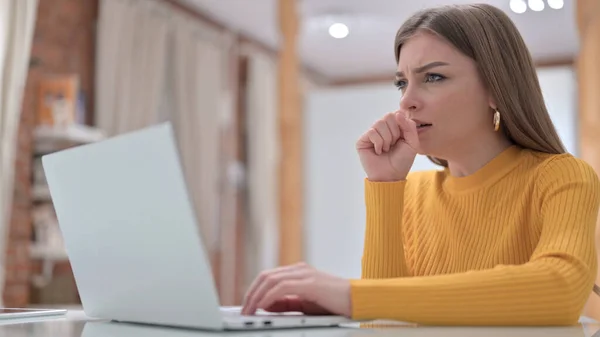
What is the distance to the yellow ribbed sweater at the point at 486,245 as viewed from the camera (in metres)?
0.87

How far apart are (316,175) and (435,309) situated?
512cm

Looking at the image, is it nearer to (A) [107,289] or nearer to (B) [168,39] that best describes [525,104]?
(A) [107,289]

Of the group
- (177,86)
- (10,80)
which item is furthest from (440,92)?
(177,86)

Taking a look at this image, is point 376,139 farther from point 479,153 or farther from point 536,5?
point 536,5

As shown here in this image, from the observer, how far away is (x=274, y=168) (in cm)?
705

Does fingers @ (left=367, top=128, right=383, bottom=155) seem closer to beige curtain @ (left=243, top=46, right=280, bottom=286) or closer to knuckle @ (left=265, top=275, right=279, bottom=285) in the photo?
knuckle @ (left=265, top=275, right=279, bottom=285)

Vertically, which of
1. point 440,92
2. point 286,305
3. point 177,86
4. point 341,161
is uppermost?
point 177,86

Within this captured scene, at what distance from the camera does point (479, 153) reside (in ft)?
4.30

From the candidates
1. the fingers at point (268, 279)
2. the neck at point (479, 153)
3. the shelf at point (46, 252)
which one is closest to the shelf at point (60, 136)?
the shelf at point (46, 252)

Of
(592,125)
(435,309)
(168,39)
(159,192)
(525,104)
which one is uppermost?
(168,39)

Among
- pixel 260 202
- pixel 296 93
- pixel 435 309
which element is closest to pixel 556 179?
pixel 435 309

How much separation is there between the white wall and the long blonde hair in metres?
4.24

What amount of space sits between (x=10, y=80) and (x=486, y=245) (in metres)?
3.38

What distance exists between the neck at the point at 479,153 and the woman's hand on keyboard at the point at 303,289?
527 mm
